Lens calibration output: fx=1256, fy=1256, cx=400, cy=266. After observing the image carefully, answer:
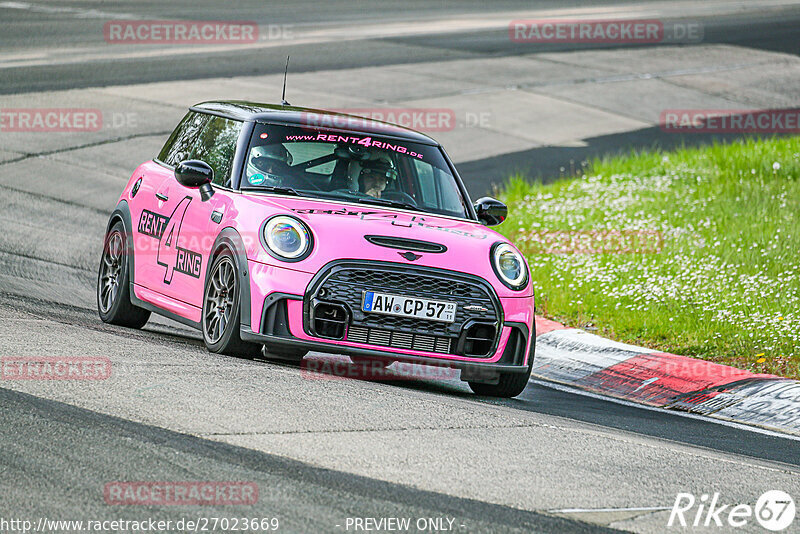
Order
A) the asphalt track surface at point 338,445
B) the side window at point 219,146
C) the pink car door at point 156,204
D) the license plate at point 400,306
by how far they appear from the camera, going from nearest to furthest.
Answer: the asphalt track surface at point 338,445, the license plate at point 400,306, the side window at point 219,146, the pink car door at point 156,204

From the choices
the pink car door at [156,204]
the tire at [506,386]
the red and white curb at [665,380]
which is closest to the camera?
the tire at [506,386]

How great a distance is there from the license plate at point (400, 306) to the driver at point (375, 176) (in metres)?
1.30

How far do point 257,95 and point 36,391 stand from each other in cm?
1428

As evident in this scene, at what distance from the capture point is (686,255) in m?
11.6

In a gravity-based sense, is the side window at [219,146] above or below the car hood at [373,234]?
above

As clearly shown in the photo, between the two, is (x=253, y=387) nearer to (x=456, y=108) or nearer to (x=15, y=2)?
(x=456, y=108)

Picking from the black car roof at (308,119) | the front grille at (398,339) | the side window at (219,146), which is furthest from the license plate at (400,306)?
the black car roof at (308,119)

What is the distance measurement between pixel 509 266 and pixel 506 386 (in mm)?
802

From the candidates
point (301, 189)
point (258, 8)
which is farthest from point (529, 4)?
point (301, 189)

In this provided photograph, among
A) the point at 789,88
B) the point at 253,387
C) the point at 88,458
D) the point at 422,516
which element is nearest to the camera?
the point at 422,516

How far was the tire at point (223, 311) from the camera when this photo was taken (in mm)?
7383

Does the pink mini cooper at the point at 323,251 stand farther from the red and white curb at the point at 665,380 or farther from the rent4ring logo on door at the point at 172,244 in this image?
the red and white curb at the point at 665,380

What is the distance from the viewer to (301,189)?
319 inches

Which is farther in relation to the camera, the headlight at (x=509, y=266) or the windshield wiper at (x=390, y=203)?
the windshield wiper at (x=390, y=203)
